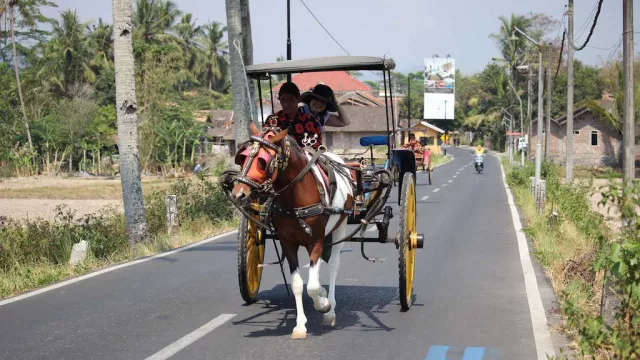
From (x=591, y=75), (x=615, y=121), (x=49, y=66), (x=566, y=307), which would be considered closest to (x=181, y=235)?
(x=566, y=307)

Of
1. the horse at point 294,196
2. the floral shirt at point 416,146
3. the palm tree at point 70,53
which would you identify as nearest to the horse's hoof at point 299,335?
the horse at point 294,196

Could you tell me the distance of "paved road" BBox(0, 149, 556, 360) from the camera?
23.4 feet

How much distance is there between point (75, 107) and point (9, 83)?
7648mm

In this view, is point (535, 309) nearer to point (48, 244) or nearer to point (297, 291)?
point (297, 291)

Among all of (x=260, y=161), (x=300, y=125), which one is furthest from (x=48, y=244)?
(x=260, y=161)

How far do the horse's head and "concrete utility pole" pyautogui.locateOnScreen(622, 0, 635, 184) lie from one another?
8440mm

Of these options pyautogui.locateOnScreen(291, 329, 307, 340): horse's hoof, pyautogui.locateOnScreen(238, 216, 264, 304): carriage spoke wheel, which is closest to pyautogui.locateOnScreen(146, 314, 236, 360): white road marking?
pyautogui.locateOnScreen(238, 216, 264, 304): carriage spoke wheel

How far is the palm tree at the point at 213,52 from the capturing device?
90.8 m

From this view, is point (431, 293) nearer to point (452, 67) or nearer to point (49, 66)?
point (49, 66)

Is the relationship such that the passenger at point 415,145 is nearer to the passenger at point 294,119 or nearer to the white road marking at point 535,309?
the white road marking at point 535,309

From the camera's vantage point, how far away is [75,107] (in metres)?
57.1

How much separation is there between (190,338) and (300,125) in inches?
95.7

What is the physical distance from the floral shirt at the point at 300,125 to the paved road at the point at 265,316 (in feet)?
6.28

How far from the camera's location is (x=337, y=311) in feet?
28.8
